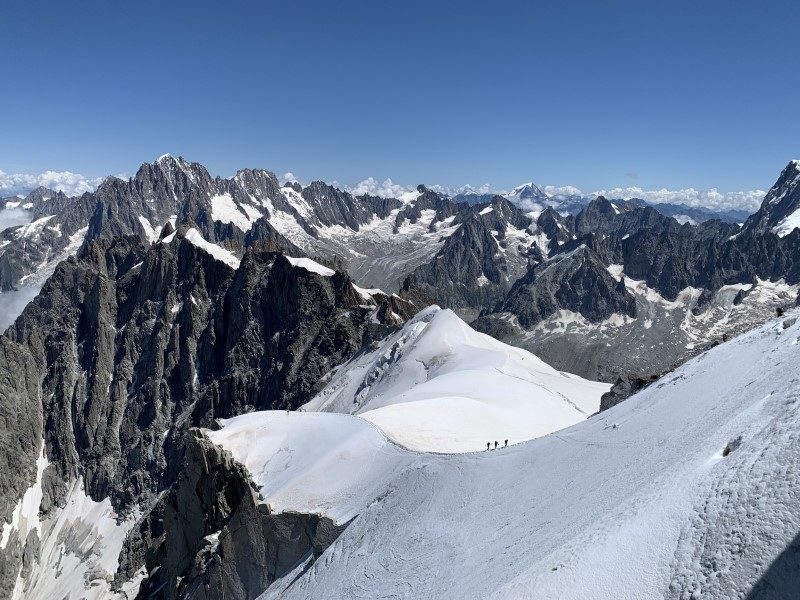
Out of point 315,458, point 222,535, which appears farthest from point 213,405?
point 315,458

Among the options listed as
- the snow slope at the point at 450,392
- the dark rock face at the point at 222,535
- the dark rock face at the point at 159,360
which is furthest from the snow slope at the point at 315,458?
the dark rock face at the point at 159,360

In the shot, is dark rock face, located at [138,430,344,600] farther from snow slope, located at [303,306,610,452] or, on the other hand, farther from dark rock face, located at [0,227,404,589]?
dark rock face, located at [0,227,404,589]

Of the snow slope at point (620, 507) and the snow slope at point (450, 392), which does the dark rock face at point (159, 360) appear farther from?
the snow slope at point (620, 507)

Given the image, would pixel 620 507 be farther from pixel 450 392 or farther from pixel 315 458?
Answer: pixel 450 392

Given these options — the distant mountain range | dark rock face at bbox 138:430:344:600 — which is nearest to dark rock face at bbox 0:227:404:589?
the distant mountain range

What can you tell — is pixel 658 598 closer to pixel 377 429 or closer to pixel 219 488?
pixel 377 429
